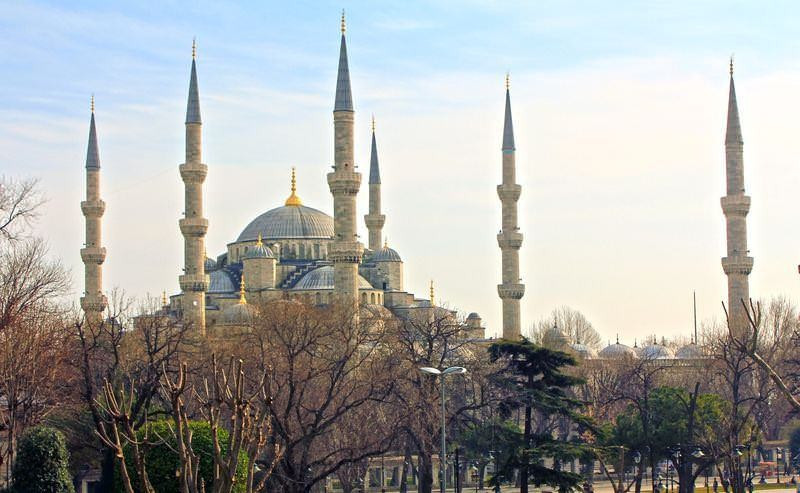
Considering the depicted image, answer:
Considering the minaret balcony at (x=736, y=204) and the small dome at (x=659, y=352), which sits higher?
the minaret balcony at (x=736, y=204)

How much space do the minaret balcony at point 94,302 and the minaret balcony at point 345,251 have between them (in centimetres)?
1277

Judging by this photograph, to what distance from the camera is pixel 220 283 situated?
7656cm

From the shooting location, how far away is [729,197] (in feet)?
212

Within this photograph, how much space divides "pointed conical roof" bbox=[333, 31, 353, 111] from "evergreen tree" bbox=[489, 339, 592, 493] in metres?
23.9

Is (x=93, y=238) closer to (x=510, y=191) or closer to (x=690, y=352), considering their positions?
(x=510, y=191)

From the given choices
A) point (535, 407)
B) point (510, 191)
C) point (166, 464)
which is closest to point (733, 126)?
point (510, 191)

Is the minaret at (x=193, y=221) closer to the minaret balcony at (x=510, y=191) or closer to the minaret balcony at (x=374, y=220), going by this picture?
the minaret balcony at (x=510, y=191)

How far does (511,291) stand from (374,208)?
1644cm

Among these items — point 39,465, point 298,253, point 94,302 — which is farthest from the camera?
point 298,253

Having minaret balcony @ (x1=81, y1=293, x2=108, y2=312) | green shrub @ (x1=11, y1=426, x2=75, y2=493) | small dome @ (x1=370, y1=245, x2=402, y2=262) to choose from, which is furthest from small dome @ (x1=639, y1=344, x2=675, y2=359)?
green shrub @ (x1=11, y1=426, x2=75, y2=493)

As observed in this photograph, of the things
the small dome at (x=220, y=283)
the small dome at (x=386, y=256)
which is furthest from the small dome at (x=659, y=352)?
the small dome at (x=220, y=283)

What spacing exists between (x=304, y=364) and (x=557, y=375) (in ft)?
38.3

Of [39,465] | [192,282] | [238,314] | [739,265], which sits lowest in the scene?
[39,465]

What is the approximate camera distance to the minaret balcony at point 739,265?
63938 mm
